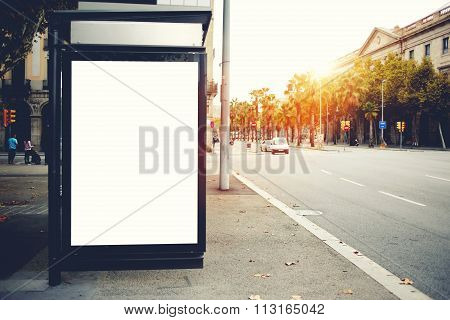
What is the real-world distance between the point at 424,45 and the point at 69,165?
219 ft

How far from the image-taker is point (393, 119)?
66875mm

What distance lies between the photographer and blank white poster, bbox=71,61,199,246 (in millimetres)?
4688

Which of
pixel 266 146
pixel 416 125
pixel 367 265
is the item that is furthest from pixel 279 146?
pixel 367 265

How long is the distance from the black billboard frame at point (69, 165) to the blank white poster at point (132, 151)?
68 mm

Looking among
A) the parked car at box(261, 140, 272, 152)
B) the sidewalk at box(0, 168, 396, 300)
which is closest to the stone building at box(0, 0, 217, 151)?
the parked car at box(261, 140, 272, 152)

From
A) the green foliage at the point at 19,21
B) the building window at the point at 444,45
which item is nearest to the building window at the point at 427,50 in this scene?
the building window at the point at 444,45

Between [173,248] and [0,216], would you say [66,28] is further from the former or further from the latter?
[0,216]

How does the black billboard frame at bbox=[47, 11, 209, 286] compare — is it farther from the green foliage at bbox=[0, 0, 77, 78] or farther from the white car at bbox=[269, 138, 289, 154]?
the white car at bbox=[269, 138, 289, 154]

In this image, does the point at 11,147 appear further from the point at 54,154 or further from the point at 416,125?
the point at 416,125

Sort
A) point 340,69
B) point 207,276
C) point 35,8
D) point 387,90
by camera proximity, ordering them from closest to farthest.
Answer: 1. point 207,276
2. point 35,8
3. point 387,90
4. point 340,69

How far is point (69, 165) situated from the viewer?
468 centimetres

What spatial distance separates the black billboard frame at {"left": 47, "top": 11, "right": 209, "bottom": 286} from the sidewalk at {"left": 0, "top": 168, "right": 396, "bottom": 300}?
237 mm
